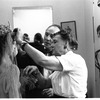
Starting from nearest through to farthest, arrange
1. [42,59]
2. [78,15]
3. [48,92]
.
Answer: [42,59], [48,92], [78,15]

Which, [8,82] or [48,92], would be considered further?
[48,92]

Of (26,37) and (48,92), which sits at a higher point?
(26,37)

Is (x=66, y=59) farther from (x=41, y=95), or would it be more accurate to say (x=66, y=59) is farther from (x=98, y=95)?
(x=98, y=95)

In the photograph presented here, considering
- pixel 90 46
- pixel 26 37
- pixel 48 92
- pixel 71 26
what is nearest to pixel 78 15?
pixel 71 26

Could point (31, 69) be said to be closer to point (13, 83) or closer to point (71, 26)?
point (13, 83)

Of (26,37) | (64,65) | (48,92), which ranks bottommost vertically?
(48,92)

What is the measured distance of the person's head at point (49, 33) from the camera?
796 mm

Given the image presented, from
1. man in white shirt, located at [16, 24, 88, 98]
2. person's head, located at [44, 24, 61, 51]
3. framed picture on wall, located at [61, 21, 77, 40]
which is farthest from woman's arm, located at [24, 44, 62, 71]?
framed picture on wall, located at [61, 21, 77, 40]

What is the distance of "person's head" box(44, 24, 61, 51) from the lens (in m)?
0.80

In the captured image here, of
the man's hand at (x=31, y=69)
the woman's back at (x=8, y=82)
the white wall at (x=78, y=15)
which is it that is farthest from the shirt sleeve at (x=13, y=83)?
the white wall at (x=78, y=15)

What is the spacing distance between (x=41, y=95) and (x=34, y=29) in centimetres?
30

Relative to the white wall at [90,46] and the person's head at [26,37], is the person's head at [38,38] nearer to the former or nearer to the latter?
the person's head at [26,37]

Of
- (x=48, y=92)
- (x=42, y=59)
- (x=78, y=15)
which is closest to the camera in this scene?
(x=42, y=59)

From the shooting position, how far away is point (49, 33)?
2.75ft
